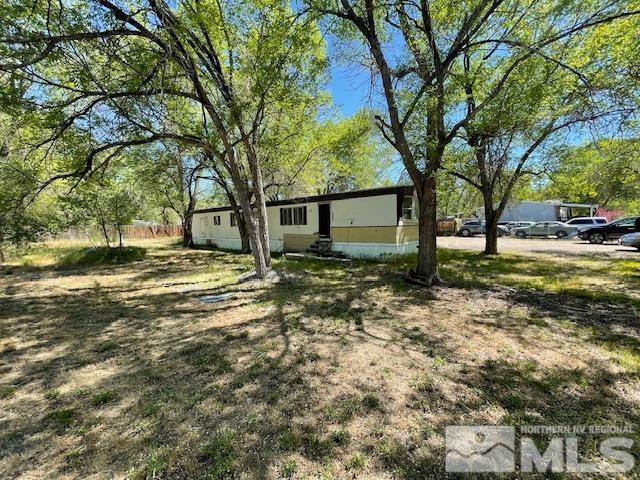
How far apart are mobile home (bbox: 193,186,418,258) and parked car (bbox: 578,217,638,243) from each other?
13.1m

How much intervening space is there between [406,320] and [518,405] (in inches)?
98.9

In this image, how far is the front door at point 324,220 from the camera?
568 inches

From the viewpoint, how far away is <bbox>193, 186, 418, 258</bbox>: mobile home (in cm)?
1208

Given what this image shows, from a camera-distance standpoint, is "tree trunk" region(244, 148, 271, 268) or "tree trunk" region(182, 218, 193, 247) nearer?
"tree trunk" region(244, 148, 271, 268)

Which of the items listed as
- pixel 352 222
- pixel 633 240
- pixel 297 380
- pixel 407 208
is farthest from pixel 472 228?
pixel 297 380

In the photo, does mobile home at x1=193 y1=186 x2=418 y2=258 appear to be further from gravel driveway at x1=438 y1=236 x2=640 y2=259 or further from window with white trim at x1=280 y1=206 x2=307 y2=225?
gravel driveway at x1=438 y1=236 x2=640 y2=259

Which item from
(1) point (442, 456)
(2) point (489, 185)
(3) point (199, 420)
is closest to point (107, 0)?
(3) point (199, 420)

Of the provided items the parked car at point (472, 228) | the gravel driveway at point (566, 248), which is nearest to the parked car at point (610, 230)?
the gravel driveway at point (566, 248)

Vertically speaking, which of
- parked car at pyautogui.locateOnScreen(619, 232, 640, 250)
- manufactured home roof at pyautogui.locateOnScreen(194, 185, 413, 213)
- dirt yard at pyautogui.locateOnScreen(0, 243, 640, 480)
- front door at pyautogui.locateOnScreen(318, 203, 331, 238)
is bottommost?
dirt yard at pyautogui.locateOnScreen(0, 243, 640, 480)

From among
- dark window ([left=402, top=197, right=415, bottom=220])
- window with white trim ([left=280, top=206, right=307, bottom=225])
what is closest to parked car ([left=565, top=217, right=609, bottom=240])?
dark window ([left=402, top=197, right=415, bottom=220])

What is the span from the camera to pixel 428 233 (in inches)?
316

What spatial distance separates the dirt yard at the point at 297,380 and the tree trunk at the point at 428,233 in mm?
1105

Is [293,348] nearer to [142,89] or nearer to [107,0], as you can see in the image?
[142,89]

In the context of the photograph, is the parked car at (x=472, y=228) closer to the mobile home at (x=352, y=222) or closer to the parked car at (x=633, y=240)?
the parked car at (x=633, y=240)
